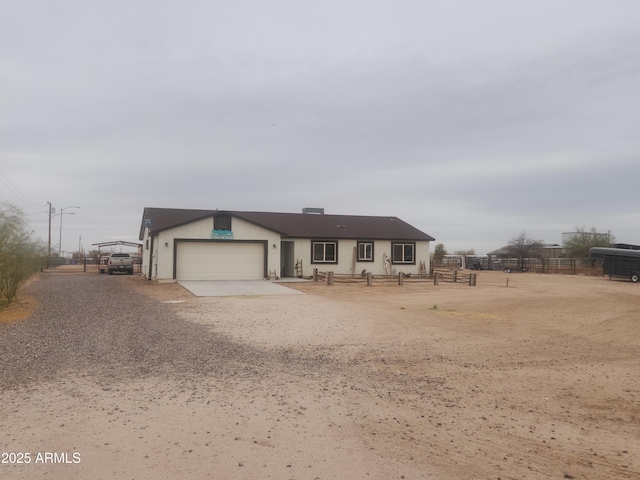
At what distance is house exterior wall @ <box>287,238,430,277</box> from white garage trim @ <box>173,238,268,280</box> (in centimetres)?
423

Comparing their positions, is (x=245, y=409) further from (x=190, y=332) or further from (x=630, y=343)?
(x=630, y=343)

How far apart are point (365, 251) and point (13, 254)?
71.3 ft

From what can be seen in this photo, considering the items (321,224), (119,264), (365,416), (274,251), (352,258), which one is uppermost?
(321,224)

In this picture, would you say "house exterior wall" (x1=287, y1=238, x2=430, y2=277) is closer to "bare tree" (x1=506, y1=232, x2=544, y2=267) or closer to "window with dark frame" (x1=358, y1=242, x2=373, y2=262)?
"window with dark frame" (x1=358, y1=242, x2=373, y2=262)

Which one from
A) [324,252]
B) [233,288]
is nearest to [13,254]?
[233,288]

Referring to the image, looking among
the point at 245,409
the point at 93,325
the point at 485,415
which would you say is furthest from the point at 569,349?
the point at 93,325

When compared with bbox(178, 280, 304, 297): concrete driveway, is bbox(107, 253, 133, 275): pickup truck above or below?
above

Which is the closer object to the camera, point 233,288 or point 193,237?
point 233,288

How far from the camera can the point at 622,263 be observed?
1400 inches

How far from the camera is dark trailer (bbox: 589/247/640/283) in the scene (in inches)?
1373

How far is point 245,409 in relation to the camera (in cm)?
598

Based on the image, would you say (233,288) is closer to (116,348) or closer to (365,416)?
(116,348)

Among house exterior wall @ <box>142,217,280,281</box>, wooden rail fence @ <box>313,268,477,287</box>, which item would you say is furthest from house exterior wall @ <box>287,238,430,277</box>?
house exterior wall @ <box>142,217,280,281</box>

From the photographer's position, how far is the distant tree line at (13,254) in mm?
16172
